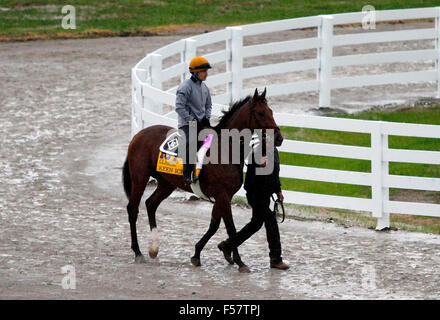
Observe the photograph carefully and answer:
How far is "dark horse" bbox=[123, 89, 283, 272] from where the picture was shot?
11445 mm

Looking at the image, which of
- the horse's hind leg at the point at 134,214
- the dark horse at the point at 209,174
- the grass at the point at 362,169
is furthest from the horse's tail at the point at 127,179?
the grass at the point at 362,169

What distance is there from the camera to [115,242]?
13.1 m

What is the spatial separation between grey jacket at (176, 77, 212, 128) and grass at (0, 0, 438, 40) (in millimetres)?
15753

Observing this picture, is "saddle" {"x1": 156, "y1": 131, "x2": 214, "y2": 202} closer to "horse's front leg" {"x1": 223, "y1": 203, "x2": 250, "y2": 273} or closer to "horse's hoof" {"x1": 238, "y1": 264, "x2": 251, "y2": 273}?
"horse's front leg" {"x1": 223, "y1": 203, "x2": 250, "y2": 273}

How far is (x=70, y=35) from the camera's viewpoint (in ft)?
90.0

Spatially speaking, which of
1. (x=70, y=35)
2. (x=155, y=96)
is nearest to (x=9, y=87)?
(x=70, y=35)

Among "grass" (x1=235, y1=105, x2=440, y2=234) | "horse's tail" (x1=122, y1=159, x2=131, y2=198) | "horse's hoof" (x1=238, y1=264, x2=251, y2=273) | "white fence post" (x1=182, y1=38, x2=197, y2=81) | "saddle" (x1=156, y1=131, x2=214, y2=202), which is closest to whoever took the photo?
"horse's hoof" (x1=238, y1=264, x2=251, y2=273)

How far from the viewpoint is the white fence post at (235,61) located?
65.6 ft

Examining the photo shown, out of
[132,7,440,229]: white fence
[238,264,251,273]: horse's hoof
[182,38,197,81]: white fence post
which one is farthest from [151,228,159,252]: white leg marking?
[182,38,197,81]: white fence post

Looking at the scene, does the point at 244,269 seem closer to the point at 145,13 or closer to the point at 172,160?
the point at 172,160

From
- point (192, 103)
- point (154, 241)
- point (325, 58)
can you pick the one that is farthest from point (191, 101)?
point (325, 58)

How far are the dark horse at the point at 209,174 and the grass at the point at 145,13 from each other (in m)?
15.4
